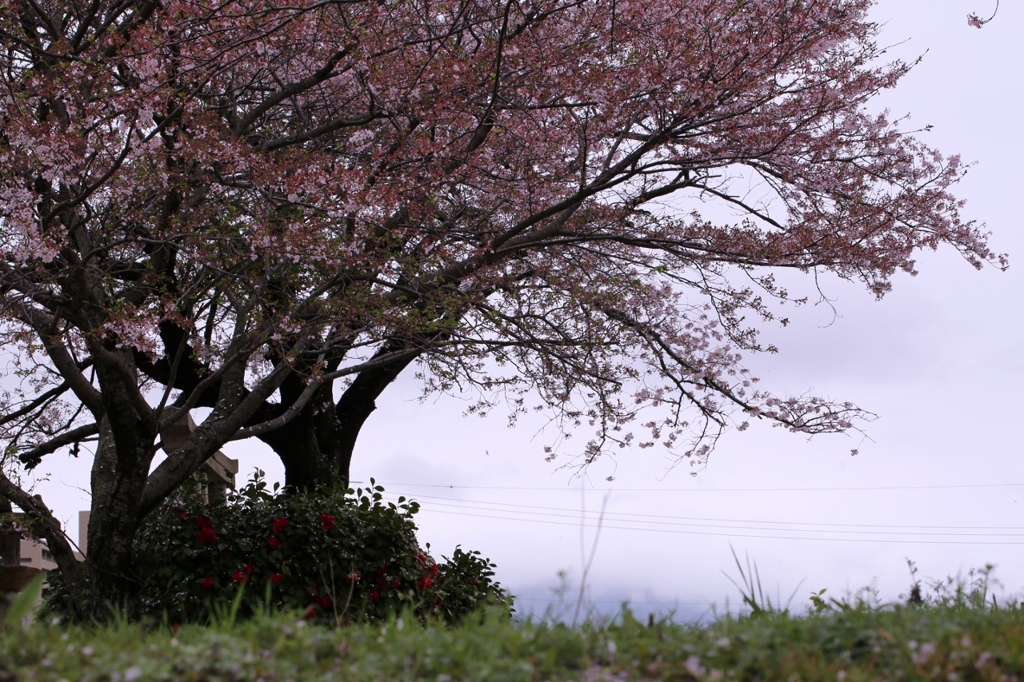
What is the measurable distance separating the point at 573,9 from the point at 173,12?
11.4 ft

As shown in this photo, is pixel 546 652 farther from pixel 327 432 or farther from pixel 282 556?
pixel 327 432

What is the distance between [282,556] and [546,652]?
4.95 meters

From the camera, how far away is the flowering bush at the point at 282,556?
7754mm

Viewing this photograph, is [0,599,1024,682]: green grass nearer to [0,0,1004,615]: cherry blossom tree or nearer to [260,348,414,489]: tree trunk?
[0,0,1004,615]: cherry blossom tree

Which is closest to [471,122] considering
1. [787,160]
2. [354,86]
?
[354,86]

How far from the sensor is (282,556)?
309 inches

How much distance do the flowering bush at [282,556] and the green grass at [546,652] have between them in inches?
158

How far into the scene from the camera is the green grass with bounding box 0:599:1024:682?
317cm

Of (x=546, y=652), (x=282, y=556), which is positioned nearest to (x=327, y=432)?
(x=282, y=556)

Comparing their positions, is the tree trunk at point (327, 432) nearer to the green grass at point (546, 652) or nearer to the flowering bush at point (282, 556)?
the flowering bush at point (282, 556)

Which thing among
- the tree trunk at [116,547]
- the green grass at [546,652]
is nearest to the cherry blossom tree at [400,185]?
the tree trunk at [116,547]

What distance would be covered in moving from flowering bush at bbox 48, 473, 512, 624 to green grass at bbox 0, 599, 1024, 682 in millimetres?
4018

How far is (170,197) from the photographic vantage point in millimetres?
7410

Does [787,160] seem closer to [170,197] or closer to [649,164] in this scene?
[649,164]
